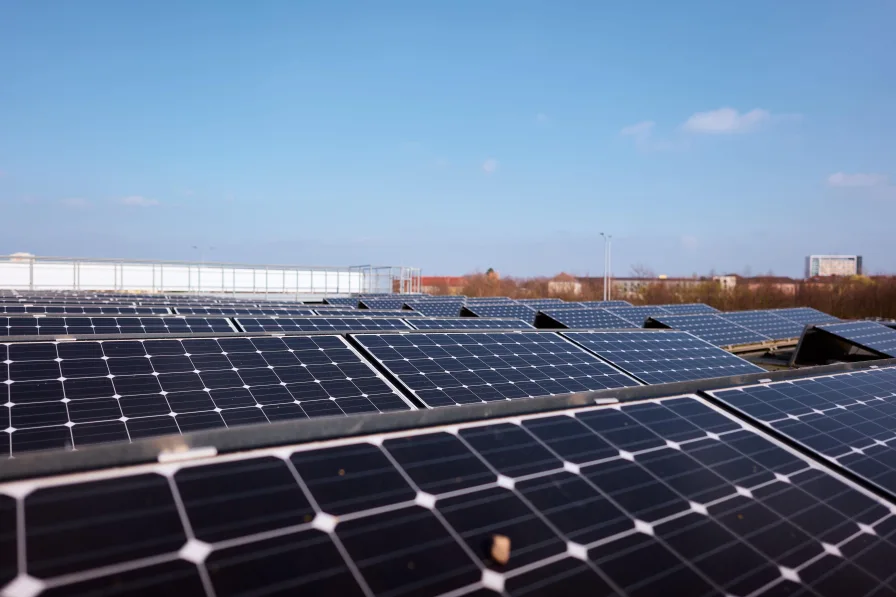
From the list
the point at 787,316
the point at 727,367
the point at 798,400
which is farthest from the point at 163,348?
the point at 787,316

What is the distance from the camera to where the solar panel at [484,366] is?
10.2m

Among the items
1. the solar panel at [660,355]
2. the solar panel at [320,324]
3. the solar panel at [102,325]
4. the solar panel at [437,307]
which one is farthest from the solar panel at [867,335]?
the solar panel at [102,325]

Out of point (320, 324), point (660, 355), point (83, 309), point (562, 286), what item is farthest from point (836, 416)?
point (562, 286)

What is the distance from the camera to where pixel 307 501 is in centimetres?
329

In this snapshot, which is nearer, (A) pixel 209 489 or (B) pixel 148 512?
(B) pixel 148 512

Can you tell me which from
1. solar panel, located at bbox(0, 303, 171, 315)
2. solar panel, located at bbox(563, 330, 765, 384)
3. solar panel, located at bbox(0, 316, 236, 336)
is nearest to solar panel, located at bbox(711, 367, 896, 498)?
solar panel, located at bbox(563, 330, 765, 384)

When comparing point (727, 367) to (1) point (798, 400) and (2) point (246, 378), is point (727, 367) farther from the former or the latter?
(2) point (246, 378)

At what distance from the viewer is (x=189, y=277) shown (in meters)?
44.3

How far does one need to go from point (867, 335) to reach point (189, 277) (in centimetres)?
4222

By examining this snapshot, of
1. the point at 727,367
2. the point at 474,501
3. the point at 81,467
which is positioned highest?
the point at 81,467

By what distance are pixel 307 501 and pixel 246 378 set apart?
6.65 m

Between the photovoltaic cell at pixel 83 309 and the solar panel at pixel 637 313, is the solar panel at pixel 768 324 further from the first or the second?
the photovoltaic cell at pixel 83 309

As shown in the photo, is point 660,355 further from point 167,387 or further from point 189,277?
point 189,277

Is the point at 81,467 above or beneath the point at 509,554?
above
